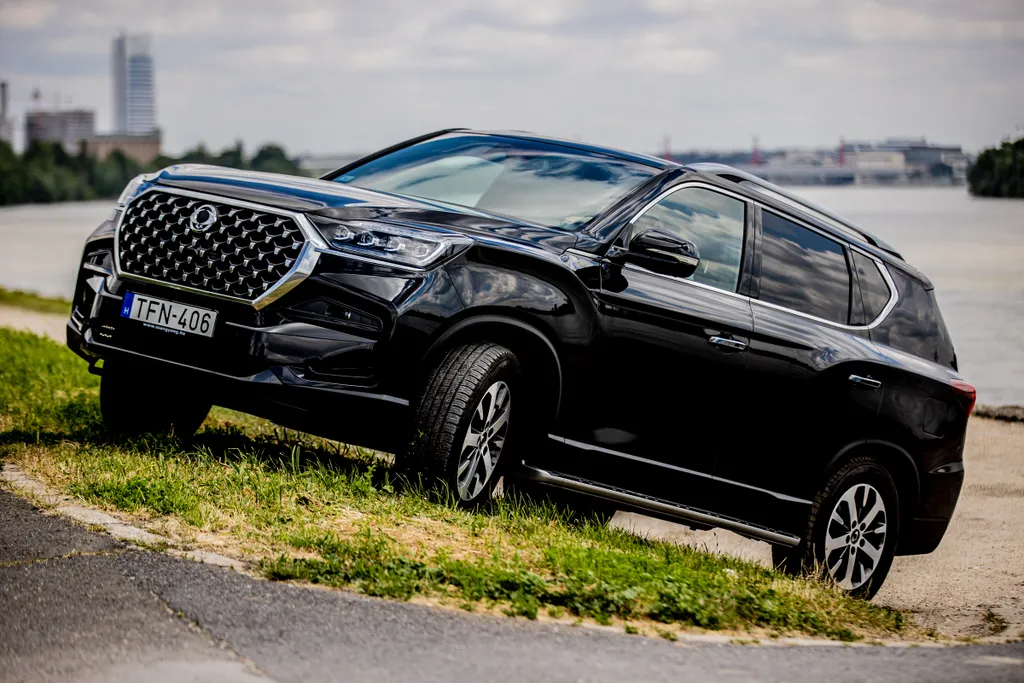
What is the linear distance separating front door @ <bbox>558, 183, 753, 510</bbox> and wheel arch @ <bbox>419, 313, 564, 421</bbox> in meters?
0.19

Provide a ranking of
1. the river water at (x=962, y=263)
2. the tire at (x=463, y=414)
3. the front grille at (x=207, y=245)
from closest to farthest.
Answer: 1. the tire at (x=463, y=414)
2. the front grille at (x=207, y=245)
3. the river water at (x=962, y=263)

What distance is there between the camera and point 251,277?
19.4ft

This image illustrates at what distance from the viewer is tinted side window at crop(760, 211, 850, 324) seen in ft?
22.2

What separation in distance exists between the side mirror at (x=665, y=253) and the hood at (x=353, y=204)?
0.30 meters

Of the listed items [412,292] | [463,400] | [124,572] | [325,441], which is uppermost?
[412,292]

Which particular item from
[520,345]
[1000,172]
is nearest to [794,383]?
[520,345]

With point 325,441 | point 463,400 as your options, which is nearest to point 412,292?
point 463,400

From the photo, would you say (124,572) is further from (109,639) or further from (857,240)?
(857,240)

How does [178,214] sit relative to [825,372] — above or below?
above

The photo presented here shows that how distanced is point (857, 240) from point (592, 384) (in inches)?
77.8

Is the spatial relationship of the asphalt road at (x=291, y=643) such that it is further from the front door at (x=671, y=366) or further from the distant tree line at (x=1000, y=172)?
the distant tree line at (x=1000, y=172)

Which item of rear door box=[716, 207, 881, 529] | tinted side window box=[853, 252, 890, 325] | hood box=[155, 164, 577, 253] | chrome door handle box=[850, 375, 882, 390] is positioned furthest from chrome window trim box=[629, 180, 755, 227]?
chrome door handle box=[850, 375, 882, 390]

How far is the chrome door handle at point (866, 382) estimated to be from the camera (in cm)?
686

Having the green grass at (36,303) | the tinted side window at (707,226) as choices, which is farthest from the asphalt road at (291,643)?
the green grass at (36,303)
